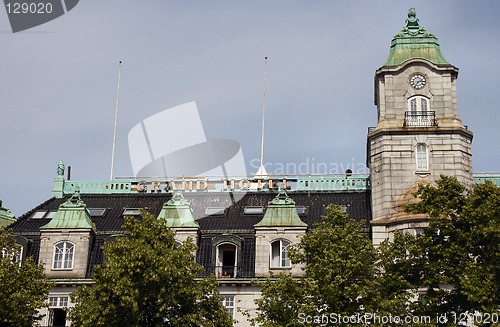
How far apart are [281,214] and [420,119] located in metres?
13.0

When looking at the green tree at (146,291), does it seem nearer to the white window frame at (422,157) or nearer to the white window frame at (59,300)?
the white window frame at (59,300)

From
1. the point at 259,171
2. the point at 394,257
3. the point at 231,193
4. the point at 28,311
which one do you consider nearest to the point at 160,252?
→ the point at 28,311

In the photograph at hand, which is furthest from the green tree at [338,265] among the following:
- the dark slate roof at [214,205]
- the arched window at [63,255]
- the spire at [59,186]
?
the spire at [59,186]

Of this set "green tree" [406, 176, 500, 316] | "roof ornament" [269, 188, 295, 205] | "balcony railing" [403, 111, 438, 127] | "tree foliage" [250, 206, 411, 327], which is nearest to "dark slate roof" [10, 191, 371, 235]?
"roof ornament" [269, 188, 295, 205]

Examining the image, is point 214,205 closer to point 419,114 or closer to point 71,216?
point 71,216

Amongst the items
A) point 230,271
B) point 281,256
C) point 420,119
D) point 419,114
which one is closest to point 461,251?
point 281,256

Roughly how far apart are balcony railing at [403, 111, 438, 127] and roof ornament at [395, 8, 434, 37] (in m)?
6.92

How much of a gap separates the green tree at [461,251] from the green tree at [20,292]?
2374 centimetres

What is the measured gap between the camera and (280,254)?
67.2m

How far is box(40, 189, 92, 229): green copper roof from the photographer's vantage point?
69500mm

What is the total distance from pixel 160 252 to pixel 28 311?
9.07 m

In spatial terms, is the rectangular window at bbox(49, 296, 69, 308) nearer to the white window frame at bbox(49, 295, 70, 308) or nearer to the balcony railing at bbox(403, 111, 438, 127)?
the white window frame at bbox(49, 295, 70, 308)

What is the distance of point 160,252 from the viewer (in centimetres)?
5741

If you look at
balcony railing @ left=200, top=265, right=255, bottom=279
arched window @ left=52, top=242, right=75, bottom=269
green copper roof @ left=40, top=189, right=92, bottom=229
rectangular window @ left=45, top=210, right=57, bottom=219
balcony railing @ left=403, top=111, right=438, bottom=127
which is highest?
balcony railing @ left=403, top=111, right=438, bottom=127
